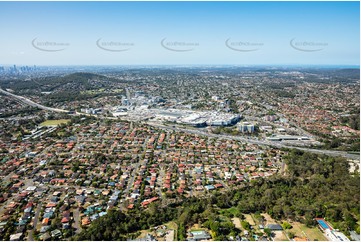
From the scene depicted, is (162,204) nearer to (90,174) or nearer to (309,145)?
(90,174)

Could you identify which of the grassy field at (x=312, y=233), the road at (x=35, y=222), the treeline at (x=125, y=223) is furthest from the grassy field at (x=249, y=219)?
the road at (x=35, y=222)

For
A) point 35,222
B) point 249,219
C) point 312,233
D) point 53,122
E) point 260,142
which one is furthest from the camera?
point 53,122

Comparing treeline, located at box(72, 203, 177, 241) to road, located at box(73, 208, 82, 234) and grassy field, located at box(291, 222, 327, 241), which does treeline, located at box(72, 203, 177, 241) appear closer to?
road, located at box(73, 208, 82, 234)

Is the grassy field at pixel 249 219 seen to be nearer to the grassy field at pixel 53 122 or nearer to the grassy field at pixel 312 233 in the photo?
the grassy field at pixel 312 233

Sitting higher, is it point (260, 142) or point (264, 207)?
point (264, 207)

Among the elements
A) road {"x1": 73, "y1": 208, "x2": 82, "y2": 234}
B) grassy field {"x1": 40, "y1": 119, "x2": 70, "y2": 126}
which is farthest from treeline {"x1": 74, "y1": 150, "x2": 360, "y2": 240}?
grassy field {"x1": 40, "y1": 119, "x2": 70, "y2": 126}

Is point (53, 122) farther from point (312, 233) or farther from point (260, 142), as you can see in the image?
point (312, 233)

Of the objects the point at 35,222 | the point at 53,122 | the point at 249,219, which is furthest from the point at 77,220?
the point at 53,122

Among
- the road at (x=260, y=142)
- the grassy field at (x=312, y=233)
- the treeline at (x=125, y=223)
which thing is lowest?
the grassy field at (x=312, y=233)

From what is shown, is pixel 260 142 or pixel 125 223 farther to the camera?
pixel 260 142

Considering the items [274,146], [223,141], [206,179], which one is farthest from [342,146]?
[206,179]
